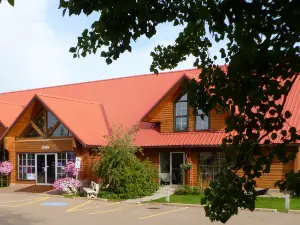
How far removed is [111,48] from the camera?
4.36 m

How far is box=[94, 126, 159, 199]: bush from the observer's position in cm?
2128

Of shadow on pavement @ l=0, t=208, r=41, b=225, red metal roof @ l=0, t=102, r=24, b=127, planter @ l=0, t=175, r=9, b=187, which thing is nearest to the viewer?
shadow on pavement @ l=0, t=208, r=41, b=225

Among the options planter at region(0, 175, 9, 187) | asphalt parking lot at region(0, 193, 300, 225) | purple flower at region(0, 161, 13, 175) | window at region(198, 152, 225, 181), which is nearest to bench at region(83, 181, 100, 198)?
asphalt parking lot at region(0, 193, 300, 225)

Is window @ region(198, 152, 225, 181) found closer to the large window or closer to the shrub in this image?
the shrub

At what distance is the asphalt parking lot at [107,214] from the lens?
14.1 meters

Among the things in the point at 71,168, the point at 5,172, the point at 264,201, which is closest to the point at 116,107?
the point at 71,168

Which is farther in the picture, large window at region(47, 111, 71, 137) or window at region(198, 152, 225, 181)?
large window at region(47, 111, 71, 137)

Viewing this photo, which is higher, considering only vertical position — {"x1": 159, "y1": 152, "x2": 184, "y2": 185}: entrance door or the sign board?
{"x1": 159, "y1": 152, "x2": 184, "y2": 185}: entrance door

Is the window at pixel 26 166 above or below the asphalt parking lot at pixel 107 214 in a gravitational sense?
above

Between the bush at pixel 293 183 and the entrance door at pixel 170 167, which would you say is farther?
the entrance door at pixel 170 167

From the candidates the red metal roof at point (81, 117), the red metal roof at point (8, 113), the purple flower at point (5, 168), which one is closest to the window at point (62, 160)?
the red metal roof at point (81, 117)

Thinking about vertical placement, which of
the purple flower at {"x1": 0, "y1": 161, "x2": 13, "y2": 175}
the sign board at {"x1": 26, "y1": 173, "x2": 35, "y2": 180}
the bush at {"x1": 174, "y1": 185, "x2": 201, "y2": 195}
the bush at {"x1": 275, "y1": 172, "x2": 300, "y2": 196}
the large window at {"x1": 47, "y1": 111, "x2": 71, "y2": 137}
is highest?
the large window at {"x1": 47, "y1": 111, "x2": 71, "y2": 137}

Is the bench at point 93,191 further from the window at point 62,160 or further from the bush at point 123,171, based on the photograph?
the window at point 62,160

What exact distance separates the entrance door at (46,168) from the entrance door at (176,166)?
295 inches
